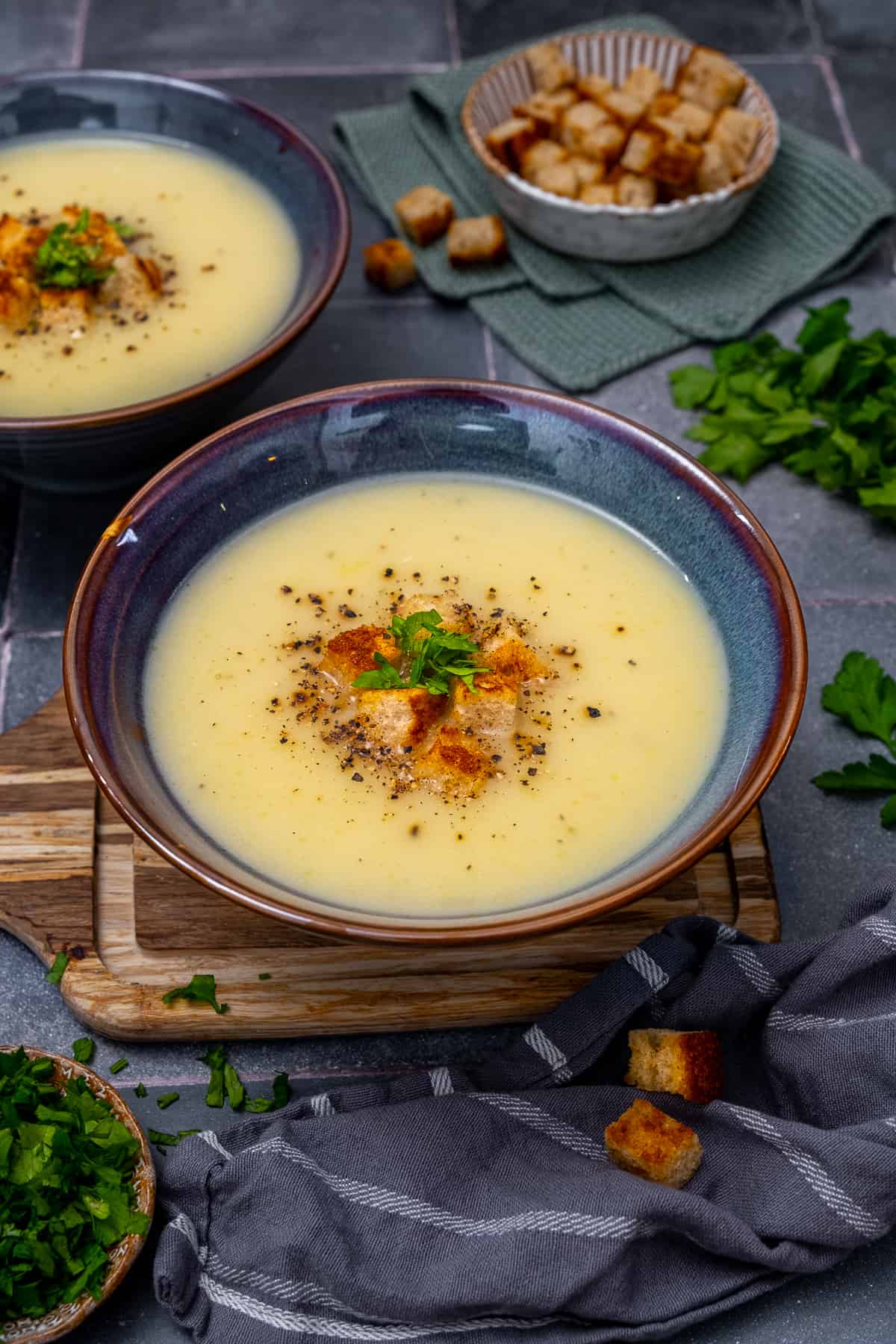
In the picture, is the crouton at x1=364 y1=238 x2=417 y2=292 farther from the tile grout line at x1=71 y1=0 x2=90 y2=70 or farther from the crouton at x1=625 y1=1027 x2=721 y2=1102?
the crouton at x1=625 y1=1027 x2=721 y2=1102

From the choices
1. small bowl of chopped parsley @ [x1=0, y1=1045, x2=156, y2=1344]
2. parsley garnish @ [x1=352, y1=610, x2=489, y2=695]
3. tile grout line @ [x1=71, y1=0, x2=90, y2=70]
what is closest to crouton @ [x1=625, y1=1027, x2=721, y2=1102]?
parsley garnish @ [x1=352, y1=610, x2=489, y2=695]

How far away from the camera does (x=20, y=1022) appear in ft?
6.86

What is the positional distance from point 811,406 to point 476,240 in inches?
31.1

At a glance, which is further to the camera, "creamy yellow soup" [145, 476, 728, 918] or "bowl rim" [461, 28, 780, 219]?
"bowl rim" [461, 28, 780, 219]

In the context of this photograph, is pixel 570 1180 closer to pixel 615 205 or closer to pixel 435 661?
pixel 435 661

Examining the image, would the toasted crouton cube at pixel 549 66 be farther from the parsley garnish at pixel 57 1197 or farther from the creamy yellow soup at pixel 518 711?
the parsley garnish at pixel 57 1197

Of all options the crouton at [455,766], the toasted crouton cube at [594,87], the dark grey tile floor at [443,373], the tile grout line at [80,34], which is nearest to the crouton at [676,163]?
the toasted crouton cube at [594,87]

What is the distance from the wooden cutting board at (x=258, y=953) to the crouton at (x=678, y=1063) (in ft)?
0.44

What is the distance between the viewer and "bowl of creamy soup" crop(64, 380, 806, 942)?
186cm

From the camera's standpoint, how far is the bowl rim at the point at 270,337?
7.57 ft

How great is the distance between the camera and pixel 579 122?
321 centimetres

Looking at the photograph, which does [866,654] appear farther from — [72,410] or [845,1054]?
[72,410]

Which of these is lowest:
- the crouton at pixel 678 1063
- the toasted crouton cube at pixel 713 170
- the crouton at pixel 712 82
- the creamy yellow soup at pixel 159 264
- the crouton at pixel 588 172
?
the crouton at pixel 678 1063

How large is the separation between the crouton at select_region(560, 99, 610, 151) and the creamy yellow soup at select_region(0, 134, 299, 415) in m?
0.68
